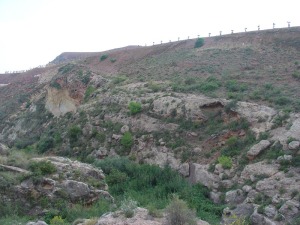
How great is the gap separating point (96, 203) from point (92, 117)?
41.9 ft

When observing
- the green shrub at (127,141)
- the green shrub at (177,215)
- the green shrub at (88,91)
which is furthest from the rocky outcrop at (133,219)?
the green shrub at (88,91)

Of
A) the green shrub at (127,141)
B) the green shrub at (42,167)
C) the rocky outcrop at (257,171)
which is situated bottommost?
the rocky outcrop at (257,171)

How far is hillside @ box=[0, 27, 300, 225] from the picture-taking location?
14125mm

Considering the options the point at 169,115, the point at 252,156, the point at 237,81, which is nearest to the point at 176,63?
the point at 237,81

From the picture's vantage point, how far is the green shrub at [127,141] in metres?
22.0

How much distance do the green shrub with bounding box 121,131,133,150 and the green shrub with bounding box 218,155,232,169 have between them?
587 centimetres

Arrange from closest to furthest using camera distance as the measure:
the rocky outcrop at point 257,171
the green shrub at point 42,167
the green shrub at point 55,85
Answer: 1. the green shrub at point 42,167
2. the rocky outcrop at point 257,171
3. the green shrub at point 55,85

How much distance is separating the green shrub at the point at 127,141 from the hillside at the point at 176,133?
0.20ft

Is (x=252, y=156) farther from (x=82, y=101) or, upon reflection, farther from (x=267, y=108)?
(x=82, y=101)

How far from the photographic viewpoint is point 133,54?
126 feet

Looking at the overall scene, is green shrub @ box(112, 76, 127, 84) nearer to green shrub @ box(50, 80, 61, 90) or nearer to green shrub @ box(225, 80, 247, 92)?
green shrub @ box(50, 80, 61, 90)

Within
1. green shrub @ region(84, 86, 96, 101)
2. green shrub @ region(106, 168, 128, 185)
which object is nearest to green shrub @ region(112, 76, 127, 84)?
green shrub @ region(84, 86, 96, 101)

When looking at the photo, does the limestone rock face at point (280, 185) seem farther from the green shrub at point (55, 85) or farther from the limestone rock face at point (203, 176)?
the green shrub at point (55, 85)

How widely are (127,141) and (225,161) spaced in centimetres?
640
